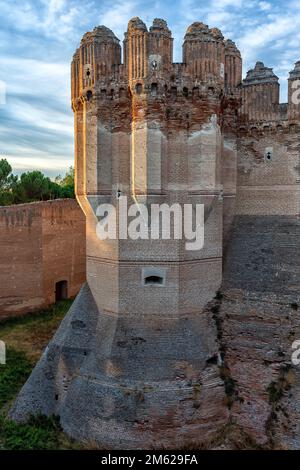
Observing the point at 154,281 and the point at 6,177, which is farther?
the point at 6,177

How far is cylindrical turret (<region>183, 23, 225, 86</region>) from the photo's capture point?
9.38 m

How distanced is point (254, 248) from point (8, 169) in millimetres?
23761

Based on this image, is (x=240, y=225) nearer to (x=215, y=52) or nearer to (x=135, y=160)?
(x=135, y=160)

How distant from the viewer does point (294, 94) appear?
401 inches

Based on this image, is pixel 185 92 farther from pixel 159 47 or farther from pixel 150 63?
pixel 159 47

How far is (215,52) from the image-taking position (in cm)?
946

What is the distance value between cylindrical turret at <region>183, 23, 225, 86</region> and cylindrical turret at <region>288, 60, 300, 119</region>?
2001mm

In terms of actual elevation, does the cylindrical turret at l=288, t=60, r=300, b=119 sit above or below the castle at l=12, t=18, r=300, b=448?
above

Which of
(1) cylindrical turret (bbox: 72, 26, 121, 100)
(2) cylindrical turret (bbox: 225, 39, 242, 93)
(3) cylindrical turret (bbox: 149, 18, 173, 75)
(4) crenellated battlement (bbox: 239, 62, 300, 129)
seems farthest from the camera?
(2) cylindrical turret (bbox: 225, 39, 242, 93)

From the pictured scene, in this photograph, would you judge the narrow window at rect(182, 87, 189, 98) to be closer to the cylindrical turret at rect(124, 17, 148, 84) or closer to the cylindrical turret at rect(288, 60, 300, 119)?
the cylindrical turret at rect(124, 17, 148, 84)

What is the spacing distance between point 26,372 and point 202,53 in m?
10.4

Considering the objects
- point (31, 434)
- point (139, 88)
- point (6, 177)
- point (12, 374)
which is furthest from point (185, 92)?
point (6, 177)
